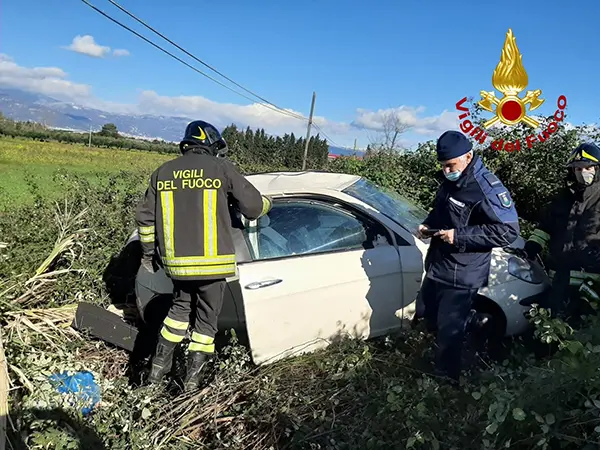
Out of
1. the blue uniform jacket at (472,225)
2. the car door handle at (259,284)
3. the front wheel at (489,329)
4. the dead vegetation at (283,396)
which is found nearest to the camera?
the dead vegetation at (283,396)

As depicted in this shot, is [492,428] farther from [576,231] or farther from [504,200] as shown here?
[576,231]

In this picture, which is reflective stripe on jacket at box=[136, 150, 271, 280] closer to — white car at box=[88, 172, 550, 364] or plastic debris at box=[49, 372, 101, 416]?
white car at box=[88, 172, 550, 364]

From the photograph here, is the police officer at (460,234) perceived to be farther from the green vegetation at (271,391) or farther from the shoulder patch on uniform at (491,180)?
the green vegetation at (271,391)

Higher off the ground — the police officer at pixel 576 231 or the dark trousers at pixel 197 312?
the police officer at pixel 576 231

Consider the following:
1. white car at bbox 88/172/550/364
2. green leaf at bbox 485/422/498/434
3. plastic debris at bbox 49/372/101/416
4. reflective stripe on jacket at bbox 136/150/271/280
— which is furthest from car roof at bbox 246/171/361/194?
green leaf at bbox 485/422/498/434

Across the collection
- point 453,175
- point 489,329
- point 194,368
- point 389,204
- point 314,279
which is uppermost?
point 453,175

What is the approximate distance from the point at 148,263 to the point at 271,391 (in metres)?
1.28

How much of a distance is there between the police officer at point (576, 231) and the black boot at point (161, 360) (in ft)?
8.50

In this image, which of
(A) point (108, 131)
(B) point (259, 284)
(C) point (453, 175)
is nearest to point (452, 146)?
(C) point (453, 175)

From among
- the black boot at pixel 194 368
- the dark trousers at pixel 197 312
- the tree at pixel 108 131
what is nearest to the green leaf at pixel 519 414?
the dark trousers at pixel 197 312

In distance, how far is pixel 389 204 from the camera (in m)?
4.00

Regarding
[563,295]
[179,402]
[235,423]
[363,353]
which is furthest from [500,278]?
[179,402]

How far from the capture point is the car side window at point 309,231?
3486mm

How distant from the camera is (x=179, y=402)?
125 inches
